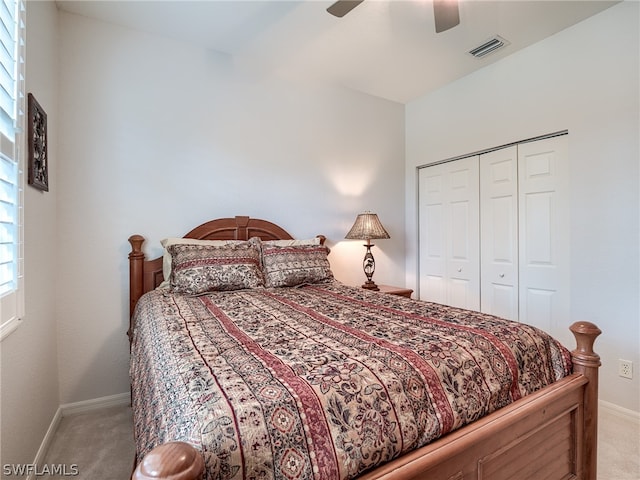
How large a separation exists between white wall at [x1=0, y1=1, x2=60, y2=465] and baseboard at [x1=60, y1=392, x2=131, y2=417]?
0.11 meters

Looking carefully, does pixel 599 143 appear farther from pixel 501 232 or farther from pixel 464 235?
pixel 464 235

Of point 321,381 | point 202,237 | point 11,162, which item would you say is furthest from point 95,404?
point 321,381

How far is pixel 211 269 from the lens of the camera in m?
2.21

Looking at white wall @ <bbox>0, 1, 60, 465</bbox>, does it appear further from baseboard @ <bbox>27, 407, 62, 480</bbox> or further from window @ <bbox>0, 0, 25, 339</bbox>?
window @ <bbox>0, 0, 25, 339</bbox>

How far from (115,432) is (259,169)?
7.11 ft

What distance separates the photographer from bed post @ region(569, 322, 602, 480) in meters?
1.40

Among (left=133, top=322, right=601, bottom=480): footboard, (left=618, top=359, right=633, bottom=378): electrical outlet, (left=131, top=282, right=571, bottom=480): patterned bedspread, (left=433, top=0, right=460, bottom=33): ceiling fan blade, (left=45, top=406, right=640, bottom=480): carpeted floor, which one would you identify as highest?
(left=433, top=0, right=460, bottom=33): ceiling fan blade

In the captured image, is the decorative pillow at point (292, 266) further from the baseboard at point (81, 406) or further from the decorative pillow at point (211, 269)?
the baseboard at point (81, 406)

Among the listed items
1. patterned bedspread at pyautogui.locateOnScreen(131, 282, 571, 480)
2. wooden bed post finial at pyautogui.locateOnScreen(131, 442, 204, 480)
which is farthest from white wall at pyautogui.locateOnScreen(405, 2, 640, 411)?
wooden bed post finial at pyautogui.locateOnScreen(131, 442, 204, 480)

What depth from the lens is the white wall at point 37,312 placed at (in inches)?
54.9

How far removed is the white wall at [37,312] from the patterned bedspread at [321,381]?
54 cm

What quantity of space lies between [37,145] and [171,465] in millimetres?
1927

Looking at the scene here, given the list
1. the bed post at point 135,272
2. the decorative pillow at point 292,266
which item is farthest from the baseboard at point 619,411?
the bed post at point 135,272

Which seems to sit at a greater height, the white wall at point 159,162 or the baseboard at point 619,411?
the white wall at point 159,162
